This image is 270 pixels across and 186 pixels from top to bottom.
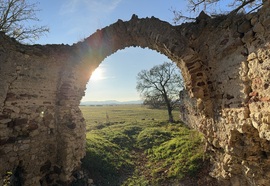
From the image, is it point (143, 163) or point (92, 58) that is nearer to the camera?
point (92, 58)

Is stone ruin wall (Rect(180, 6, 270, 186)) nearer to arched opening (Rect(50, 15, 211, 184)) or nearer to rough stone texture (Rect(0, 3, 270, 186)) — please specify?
rough stone texture (Rect(0, 3, 270, 186))

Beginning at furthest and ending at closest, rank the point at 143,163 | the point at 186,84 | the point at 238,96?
the point at 143,163
the point at 186,84
the point at 238,96

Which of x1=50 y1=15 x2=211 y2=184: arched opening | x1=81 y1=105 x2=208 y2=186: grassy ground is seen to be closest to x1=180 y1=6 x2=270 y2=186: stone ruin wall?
x1=50 y1=15 x2=211 y2=184: arched opening

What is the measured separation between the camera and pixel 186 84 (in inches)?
202

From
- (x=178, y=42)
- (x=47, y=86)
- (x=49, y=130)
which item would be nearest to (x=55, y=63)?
(x=47, y=86)

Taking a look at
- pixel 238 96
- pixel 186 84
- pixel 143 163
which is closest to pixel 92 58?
pixel 186 84

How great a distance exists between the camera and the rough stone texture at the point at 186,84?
354cm

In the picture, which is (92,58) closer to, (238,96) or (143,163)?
(143,163)

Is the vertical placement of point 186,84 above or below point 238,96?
above

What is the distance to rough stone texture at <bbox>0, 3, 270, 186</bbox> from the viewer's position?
3.54 m

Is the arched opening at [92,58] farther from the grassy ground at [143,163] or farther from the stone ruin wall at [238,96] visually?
the grassy ground at [143,163]

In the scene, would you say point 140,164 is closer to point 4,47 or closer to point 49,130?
point 49,130

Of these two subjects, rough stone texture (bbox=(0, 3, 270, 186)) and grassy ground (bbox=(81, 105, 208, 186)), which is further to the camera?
grassy ground (bbox=(81, 105, 208, 186))

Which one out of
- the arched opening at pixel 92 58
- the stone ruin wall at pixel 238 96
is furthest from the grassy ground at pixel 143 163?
the stone ruin wall at pixel 238 96
